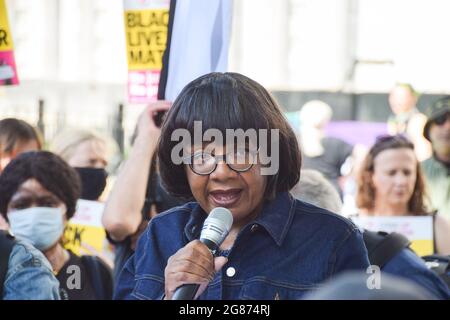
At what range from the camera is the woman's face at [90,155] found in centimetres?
368

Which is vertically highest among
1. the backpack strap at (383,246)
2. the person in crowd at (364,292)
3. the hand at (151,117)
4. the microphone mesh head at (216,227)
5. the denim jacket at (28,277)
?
the hand at (151,117)

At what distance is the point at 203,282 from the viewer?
6.72 feet

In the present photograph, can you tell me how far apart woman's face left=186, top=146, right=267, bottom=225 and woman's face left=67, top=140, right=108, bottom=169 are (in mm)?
1251

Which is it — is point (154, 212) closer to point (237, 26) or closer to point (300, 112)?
point (300, 112)

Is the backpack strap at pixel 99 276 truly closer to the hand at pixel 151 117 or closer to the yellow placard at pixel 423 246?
the hand at pixel 151 117

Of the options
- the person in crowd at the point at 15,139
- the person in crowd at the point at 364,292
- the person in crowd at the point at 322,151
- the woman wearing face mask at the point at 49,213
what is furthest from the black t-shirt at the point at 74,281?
the person in crowd at the point at 364,292

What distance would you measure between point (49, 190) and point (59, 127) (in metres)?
1.10

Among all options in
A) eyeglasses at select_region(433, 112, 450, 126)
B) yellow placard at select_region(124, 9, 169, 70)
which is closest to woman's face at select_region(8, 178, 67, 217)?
yellow placard at select_region(124, 9, 169, 70)

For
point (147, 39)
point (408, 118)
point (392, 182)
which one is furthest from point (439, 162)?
point (147, 39)

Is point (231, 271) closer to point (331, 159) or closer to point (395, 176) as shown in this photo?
point (395, 176)

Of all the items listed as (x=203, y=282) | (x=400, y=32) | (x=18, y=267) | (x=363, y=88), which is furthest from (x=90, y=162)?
(x=363, y=88)

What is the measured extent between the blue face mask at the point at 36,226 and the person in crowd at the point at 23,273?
8 centimetres

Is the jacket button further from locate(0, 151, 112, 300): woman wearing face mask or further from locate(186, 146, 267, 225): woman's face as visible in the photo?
locate(0, 151, 112, 300): woman wearing face mask

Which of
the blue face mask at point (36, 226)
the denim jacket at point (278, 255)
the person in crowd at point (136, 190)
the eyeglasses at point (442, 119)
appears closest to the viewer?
the denim jacket at point (278, 255)
